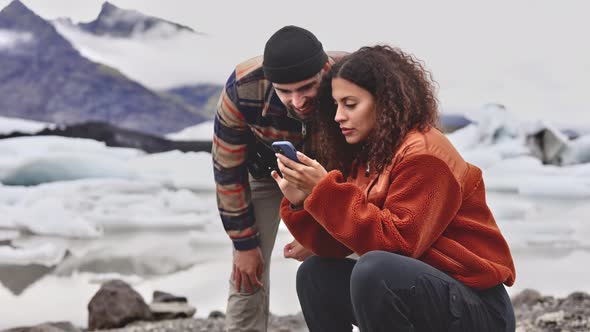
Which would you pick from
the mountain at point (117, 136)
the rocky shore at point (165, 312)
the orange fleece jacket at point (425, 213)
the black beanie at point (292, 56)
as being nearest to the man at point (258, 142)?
the black beanie at point (292, 56)

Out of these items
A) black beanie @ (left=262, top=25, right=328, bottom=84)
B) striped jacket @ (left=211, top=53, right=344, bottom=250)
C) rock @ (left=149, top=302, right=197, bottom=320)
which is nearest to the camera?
black beanie @ (left=262, top=25, right=328, bottom=84)

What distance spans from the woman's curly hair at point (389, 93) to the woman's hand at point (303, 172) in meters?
0.12

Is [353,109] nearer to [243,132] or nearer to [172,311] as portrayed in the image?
[243,132]

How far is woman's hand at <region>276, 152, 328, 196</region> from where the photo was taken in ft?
5.08

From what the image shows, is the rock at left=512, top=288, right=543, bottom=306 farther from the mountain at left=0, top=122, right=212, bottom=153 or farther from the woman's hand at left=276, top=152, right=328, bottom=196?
the woman's hand at left=276, top=152, right=328, bottom=196

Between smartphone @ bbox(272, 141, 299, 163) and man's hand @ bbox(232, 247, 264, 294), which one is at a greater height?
smartphone @ bbox(272, 141, 299, 163)

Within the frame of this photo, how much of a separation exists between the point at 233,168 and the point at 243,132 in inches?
4.9

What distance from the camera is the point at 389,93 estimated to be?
1551 millimetres

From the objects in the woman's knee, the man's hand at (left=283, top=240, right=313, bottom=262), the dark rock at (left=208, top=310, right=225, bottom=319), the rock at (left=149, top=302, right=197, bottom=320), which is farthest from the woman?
the rock at (left=149, top=302, right=197, bottom=320)

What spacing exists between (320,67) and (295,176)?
0.36 meters

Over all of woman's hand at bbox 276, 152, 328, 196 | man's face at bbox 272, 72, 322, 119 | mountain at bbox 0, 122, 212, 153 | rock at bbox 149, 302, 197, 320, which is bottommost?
rock at bbox 149, 302, 197, 320

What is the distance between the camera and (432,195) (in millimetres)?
1466

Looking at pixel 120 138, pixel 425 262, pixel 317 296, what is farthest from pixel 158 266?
pixel 425 262

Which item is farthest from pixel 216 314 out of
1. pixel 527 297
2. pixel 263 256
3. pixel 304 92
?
pixel 304 92
